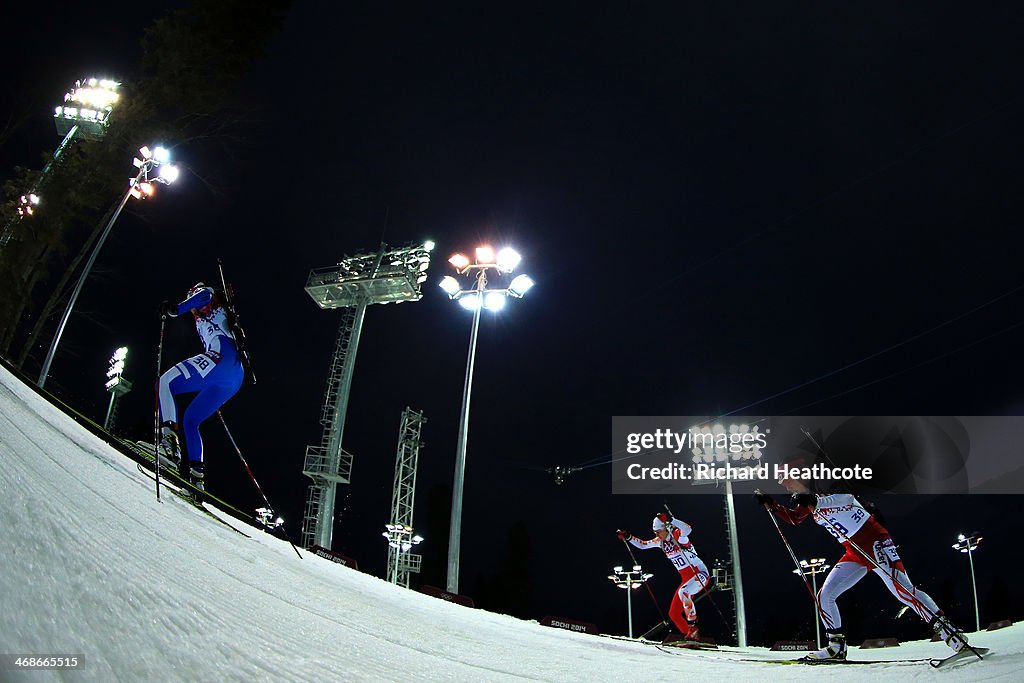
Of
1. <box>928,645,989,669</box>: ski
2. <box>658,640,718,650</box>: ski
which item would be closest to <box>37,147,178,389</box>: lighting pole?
<box>658,640,718,650</box>: ski

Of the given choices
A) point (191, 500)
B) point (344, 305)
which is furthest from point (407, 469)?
point (191, 500)

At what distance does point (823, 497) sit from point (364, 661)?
5.68 m

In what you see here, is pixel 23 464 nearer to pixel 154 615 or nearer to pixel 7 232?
pixel 154 615

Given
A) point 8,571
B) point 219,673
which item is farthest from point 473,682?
point 8,571

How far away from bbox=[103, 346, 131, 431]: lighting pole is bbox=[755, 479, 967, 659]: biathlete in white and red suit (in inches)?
1109

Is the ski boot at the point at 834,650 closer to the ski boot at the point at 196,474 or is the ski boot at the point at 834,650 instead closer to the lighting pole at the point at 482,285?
the ski boot at the point at 196,474

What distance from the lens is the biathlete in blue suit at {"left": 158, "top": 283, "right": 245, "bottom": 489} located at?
5367 mm

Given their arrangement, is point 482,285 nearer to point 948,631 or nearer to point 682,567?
point 682,567

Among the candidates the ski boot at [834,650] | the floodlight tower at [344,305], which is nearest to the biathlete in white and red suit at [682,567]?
the ski boot at [834,650]

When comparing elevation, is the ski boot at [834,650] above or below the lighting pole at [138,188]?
below

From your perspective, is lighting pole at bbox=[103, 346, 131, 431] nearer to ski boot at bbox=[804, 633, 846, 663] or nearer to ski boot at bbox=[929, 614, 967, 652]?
ski boot at bbox=[804, 633, 846, 663]

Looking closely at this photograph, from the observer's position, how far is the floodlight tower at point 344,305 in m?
20.5

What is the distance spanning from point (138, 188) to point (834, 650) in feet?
58.4

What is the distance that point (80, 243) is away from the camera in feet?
46.5
